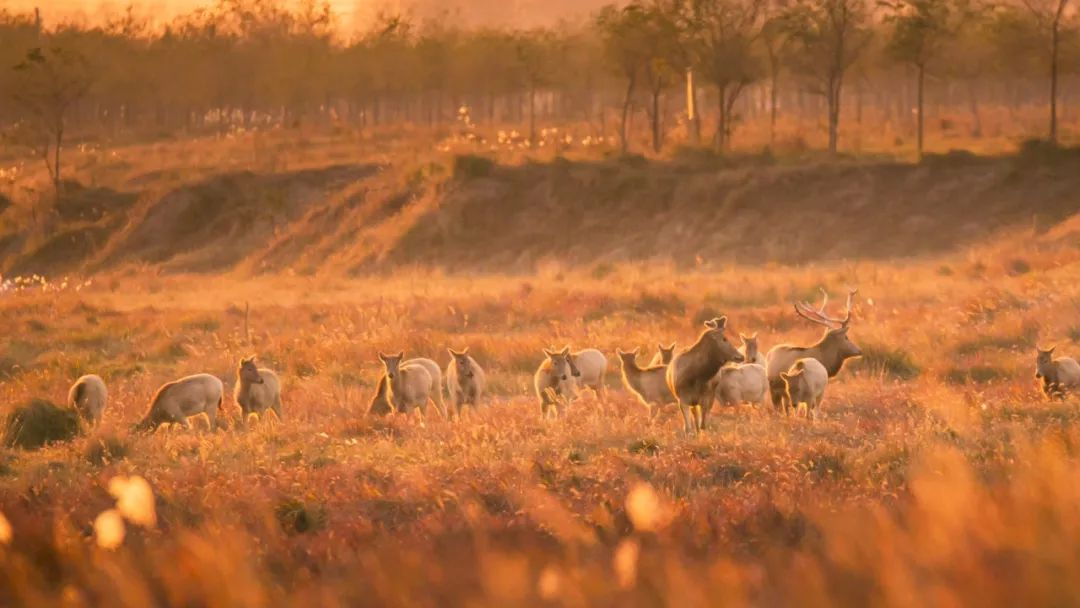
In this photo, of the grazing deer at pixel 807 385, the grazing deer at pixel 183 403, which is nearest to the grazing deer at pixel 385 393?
the grazing deer at pixel 183 403

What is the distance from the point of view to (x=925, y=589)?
19.1ft

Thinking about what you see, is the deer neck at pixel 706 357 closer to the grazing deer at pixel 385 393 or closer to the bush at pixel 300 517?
the grazing deer at pixel 385 393

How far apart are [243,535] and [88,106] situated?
382 ft

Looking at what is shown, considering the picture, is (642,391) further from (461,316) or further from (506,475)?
(461,316)

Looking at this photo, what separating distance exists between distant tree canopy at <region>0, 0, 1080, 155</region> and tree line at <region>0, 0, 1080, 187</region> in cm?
17

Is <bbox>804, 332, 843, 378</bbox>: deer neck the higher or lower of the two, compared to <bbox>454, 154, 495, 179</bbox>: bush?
lower

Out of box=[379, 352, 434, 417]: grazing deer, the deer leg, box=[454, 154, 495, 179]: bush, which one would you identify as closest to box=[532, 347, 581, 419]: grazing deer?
box=[379, 352, 434, 417]: grazing deer

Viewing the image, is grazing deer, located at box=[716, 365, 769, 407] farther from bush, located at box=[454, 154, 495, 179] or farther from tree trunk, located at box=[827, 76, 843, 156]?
bush, located at box=[454, 154, 495, 179]

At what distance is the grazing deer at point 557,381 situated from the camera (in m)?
17.8

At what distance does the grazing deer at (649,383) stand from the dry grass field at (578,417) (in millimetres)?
388

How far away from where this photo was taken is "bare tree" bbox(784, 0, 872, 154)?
5509cm

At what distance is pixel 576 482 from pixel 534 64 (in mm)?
64848

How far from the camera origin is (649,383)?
56.7ft

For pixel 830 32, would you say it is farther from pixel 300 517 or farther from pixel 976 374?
pixel 300 517
